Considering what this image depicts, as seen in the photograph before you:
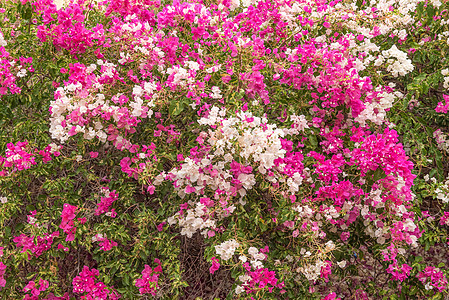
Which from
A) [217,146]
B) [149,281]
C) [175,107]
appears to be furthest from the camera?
[149,281]

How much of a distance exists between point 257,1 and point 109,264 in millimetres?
2120

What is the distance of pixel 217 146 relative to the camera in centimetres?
227

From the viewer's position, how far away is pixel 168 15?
2.73 meters

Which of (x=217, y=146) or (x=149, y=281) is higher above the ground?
(x=217, y=146)

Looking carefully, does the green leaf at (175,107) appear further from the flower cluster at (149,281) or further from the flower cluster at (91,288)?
the flower cluster at (91,288)

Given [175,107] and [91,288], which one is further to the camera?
[91,288]

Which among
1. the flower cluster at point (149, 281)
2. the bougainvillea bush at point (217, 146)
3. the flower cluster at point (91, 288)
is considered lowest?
the flower cluster at point (91, 288)

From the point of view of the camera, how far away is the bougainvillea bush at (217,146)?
244cm

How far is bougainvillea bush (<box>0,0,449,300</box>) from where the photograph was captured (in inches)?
96.0

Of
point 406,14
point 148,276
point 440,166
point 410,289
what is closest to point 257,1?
point 406,14

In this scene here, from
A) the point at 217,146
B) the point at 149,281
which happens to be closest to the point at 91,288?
the point at 149,281

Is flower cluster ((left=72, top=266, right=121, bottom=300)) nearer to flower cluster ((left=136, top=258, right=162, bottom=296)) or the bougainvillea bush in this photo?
the bougainvillea bush

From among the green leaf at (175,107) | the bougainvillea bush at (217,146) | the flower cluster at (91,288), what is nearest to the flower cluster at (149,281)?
the bougainvillea bush at (217,146)

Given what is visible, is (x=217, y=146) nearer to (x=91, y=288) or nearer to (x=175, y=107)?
(x=175, y=107)
